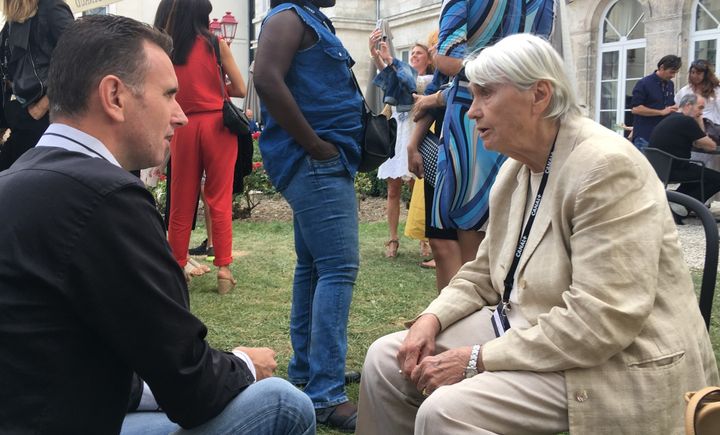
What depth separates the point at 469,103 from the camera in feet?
12.0

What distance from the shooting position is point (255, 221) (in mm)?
10867

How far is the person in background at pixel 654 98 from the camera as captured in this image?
37.4 ft

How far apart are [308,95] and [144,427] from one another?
177cm

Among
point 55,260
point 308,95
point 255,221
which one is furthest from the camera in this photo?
point 255,221

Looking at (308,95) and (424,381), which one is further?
(308,95)

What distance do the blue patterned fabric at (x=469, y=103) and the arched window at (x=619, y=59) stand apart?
456 inches

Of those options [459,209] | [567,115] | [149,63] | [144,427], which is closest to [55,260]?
[149,63]

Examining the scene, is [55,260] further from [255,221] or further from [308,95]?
[255,221]

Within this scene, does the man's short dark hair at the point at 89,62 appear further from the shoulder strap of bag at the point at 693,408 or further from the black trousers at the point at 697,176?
the black trousers at the point at 697,176

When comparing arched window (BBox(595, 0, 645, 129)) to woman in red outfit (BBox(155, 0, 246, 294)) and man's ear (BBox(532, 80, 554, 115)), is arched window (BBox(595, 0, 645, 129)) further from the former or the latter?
man's ear (BBox(532, 80, 554, 115))

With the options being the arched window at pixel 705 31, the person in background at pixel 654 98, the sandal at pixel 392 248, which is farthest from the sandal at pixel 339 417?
the arched window at pixel 705 31

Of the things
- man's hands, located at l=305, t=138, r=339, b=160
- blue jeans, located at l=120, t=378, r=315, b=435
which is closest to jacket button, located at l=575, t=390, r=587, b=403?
blue jeans, located at l=120, t=378, r=315, b=435

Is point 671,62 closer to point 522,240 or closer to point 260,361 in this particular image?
point 522,240

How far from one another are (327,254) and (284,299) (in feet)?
7.80
